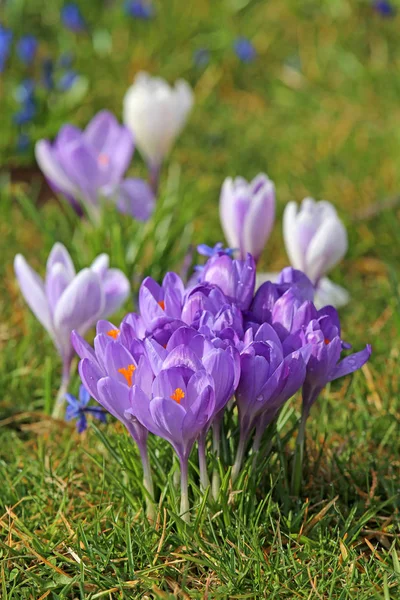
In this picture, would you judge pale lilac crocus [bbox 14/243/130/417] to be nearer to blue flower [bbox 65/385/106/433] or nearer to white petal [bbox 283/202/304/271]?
blue flower [bbox 65/385/106/433]

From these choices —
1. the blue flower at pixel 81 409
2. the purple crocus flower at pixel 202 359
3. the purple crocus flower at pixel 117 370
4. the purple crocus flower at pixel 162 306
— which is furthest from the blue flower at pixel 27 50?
the purple crocus flower at pixel 202 359

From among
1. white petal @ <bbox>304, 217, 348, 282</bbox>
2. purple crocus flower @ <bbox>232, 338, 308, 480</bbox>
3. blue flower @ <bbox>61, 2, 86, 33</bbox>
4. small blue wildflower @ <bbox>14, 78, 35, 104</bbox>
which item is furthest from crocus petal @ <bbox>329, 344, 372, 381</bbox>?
blue flower @ <bbox>61, 2, 86, 33</bbox>

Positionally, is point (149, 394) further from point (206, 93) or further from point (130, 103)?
point (206, 93)

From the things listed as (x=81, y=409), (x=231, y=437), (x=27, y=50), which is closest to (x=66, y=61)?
(x=27, y=50)

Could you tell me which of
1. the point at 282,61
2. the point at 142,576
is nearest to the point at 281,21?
the point at 282,61

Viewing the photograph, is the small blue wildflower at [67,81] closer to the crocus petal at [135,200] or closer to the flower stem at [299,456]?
the crocus petal at [135,200]

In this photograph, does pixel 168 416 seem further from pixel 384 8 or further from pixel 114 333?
pixel 384 8
